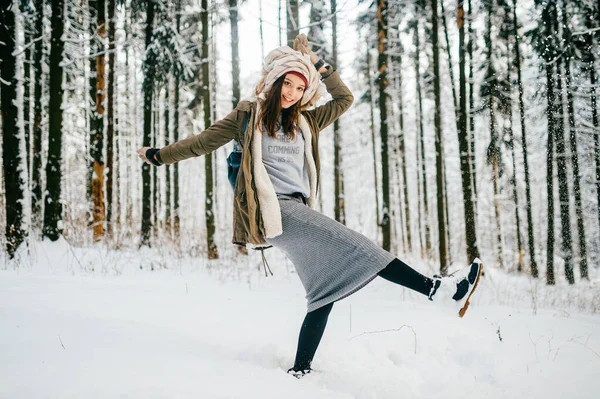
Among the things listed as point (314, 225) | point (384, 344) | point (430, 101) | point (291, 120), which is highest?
point (430, 101)

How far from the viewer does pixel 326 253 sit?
87.1 inches

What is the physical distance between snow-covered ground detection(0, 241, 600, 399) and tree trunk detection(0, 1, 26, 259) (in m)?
3.49

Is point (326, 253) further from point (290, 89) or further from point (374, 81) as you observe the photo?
point (374, 81)

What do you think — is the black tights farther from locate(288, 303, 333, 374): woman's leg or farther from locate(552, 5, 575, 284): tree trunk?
locate(552, 5, 575, 284): tree trunk

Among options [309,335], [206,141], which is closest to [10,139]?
[206,141]

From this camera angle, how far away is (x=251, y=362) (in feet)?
8.46

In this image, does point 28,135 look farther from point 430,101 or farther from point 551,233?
point 551,233

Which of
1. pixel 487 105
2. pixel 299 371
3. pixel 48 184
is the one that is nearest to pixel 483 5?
pixel 487 105

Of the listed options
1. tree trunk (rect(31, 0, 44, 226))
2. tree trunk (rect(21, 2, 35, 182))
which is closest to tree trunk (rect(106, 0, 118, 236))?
tree trunk (rect(31, 0, 44, 226))

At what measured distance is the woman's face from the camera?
2.37 m

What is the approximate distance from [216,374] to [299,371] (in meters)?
0.50

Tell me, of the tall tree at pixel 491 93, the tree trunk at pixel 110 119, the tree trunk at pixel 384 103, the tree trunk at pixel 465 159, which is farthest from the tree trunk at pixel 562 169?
the tree trunk at pixel 110 119

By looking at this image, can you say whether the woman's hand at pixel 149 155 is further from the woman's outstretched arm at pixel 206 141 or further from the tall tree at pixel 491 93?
the tall tree at pixel 491 93

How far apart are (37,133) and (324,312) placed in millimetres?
13325
